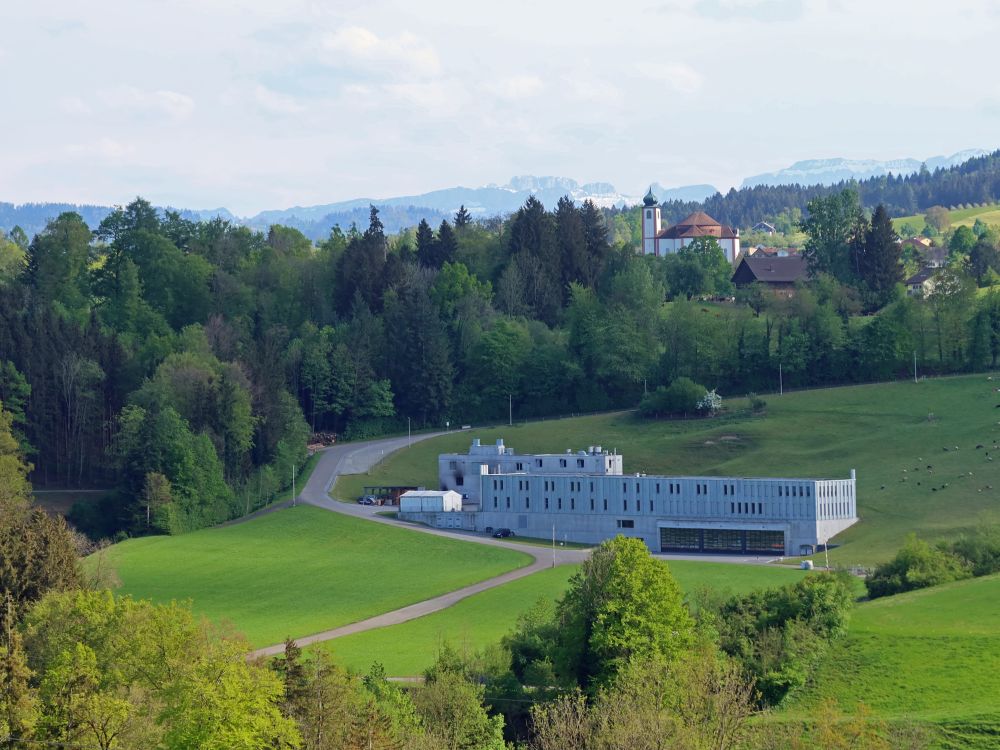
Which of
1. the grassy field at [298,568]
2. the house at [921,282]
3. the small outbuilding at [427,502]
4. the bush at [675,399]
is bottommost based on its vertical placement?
the grassy field at [298,568]

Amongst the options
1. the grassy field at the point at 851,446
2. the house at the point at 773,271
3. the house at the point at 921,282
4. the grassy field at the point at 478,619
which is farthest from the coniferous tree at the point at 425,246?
the grassy field at the point at 478,619

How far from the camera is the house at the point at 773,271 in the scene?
161625mm

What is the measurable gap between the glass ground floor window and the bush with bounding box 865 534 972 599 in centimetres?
2087

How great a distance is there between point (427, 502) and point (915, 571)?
40.5 meters

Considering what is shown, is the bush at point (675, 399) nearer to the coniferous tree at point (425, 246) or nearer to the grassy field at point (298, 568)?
the grassy field at point (298, 568)

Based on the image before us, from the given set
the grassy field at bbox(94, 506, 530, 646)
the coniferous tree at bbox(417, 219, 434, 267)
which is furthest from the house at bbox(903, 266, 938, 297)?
the grassy field at bbox(94, 506, 530, 646)

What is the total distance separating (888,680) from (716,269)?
105242mm

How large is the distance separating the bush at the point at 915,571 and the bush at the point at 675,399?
46417 millimetres

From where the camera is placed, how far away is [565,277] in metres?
150

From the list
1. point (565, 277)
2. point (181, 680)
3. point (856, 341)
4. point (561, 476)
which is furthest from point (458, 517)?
point (181, 680)

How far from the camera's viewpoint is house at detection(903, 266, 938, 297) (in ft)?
476

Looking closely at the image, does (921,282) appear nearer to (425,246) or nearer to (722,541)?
(425,246)

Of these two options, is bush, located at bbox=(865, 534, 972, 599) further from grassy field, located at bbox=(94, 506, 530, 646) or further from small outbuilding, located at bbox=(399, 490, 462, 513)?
small outbuilding, located at bbox=(399, 490, 462, 513)

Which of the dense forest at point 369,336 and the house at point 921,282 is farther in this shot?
the house at point 921,282
